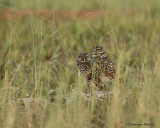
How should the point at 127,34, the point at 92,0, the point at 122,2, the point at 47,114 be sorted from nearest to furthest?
the point at 47,114 → the point at 127,34 → the point at 92,0 → the point at 122,2

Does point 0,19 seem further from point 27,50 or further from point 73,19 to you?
point 27,50

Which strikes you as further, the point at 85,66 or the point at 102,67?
the point at 85,66

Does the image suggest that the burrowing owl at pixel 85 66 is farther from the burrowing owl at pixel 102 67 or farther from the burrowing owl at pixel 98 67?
the burrowing owl at pixel 102 67

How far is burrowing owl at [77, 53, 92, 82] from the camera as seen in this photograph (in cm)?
444

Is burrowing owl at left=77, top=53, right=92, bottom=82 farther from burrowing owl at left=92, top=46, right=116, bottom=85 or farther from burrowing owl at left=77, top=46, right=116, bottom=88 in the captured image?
burrowing owl at left=92, top=46, right=116, bottom=85

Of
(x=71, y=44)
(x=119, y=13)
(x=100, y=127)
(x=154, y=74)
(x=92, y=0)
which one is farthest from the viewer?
(x=92, y=0)

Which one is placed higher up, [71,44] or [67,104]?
[71,44]

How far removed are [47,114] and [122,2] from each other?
9.40 meters

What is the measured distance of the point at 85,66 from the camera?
14.8ft

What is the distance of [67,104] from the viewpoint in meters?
3.35

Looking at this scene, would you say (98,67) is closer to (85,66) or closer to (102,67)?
(102,67)

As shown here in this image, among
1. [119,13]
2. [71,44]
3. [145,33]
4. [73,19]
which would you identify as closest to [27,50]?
[71,44]

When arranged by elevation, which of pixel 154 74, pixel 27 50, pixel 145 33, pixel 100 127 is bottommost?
pixel 100 127

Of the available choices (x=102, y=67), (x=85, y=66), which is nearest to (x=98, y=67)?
(x=102, y=67)
